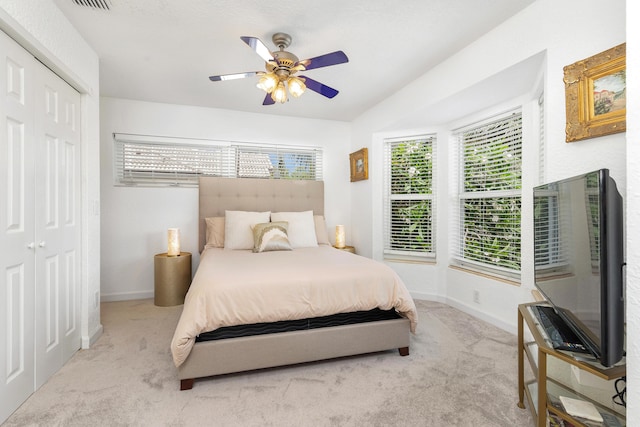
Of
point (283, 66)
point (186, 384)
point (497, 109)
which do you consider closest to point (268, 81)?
point (283, 66)

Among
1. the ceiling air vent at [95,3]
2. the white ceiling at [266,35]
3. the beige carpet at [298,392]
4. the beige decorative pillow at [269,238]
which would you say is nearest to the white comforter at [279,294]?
the beige carpet at [298,392]

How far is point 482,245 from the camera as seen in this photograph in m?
3.22

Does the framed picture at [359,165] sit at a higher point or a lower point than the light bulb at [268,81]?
lower

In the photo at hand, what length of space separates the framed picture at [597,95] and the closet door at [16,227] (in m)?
3.07

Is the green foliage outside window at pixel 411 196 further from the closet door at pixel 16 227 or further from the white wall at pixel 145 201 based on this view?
the closet door at pixel 16 227

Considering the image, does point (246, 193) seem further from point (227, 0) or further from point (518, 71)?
point (518, 71)

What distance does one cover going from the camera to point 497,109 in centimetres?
295

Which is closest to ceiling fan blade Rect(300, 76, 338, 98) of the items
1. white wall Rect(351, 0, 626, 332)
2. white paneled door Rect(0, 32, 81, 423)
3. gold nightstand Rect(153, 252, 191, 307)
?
white wall Rect(351, 0, 626, 332)

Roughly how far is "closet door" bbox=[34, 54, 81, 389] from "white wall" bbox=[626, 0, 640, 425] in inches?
112

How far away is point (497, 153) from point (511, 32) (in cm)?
119

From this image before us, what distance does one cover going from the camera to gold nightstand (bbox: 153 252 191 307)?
11.2 ft

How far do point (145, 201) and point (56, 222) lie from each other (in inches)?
68.7

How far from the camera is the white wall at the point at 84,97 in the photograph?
1918 mm

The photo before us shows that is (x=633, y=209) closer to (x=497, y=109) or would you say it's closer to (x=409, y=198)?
(x=497, y=109)
